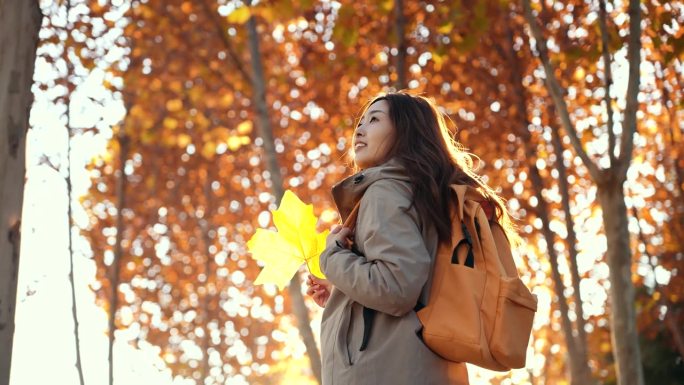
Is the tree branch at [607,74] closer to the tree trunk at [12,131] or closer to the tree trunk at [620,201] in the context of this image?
the tree trunk at [620,201]

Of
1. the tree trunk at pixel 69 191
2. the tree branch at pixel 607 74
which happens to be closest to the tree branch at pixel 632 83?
the tree branch at pixel 607 74

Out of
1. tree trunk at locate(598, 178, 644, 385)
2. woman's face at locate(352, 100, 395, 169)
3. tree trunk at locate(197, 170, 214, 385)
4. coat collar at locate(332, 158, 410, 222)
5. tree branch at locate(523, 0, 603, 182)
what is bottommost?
tree trunk at locate(197, 170, 214, 385)

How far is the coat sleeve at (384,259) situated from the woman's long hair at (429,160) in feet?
0.25

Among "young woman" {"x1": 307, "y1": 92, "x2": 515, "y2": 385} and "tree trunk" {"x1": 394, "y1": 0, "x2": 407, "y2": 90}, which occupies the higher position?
"tree trunk" {"x1": 394, "y1": 0, "x2": 407, "y2": 90}

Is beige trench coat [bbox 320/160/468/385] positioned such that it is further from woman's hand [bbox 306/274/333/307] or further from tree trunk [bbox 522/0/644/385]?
tree trunk [bbox 522/0/644/385]

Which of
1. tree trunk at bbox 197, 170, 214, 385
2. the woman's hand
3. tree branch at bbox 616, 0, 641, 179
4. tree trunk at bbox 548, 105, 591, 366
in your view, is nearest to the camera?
the woman's hand

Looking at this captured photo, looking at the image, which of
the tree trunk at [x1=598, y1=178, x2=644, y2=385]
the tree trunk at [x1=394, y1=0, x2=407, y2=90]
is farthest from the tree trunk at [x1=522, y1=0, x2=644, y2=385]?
the tree trunk at [x1=394, y1=0, x2=407, y2=90]

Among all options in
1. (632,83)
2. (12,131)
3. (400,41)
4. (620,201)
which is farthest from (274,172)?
(12,131)

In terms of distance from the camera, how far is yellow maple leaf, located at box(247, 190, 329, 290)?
3768 mm

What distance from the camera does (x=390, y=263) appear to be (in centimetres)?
321

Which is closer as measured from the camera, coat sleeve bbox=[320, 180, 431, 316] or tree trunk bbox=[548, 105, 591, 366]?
coat sleeve bbox=[320, 180, 431, 316]

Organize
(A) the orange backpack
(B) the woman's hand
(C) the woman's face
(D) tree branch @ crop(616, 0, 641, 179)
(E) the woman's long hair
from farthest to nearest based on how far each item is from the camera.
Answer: (D) tree branch @ crop(616, 0, 641, 179)
(B) the woman's hand
(C) the woman's face
(E) the woman's long hair
(A) the orange backpack

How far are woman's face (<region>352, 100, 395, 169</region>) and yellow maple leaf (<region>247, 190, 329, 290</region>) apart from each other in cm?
27

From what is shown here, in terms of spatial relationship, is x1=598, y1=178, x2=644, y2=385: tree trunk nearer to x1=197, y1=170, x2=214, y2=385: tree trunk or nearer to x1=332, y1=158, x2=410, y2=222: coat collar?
x1=332, y1=158, x2=410, y2=222: coat collar
